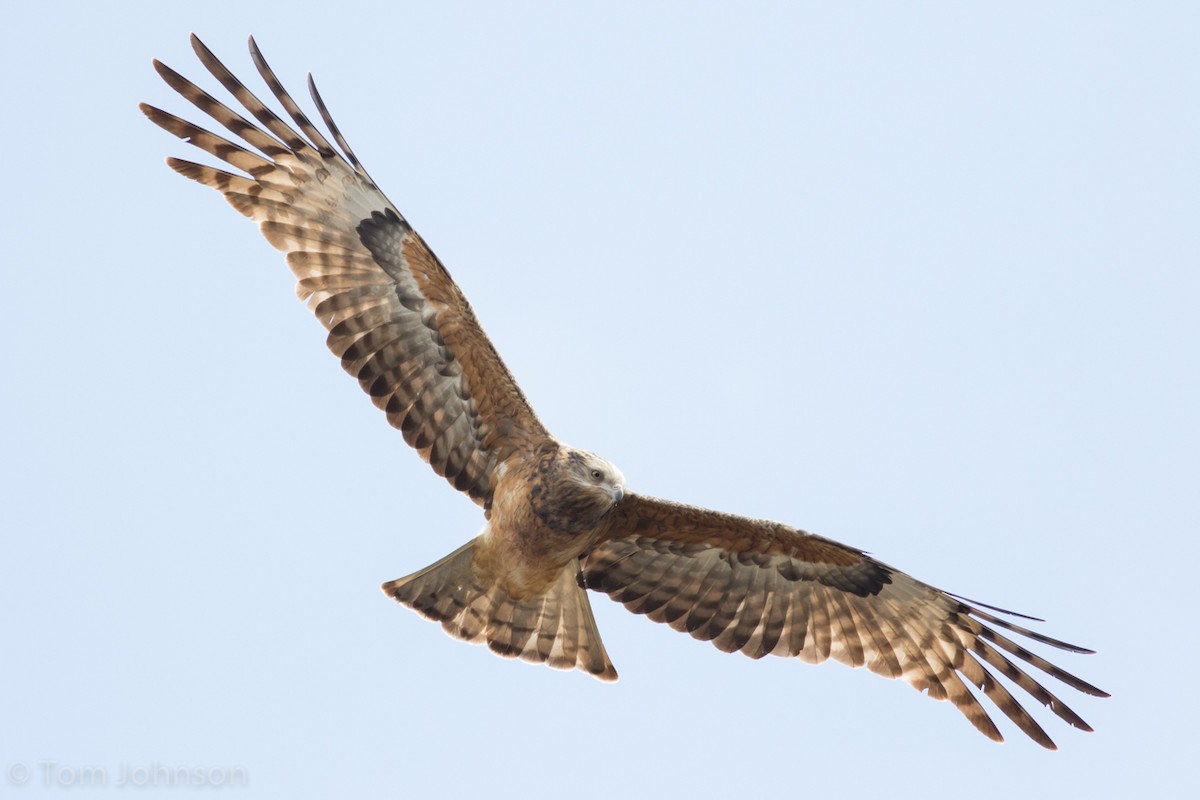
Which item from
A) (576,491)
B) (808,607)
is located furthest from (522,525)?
(808,607)

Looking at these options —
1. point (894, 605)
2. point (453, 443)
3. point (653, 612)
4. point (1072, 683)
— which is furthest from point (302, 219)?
point (1072, 683)

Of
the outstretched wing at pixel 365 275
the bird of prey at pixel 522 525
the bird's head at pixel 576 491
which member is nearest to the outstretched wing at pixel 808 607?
the bird of prey at pixel 522 525

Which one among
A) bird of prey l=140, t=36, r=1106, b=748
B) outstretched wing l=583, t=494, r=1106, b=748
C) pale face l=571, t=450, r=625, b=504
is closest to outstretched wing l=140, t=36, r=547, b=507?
bird of prey l=140, t=36, r=1106, b=748

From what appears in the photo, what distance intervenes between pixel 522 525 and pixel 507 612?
2.73ft

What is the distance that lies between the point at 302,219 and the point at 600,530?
2.63 meters

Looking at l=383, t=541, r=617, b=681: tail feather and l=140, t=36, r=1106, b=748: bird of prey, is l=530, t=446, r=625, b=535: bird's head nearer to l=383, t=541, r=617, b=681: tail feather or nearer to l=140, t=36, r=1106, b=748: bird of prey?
l=140, t=36, r=1106, b=748: bird of prey

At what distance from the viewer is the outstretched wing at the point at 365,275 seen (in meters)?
10.4

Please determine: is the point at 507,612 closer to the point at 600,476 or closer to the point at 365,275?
the point at 600,476

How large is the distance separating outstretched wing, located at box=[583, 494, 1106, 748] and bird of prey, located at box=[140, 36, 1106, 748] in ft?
0.04

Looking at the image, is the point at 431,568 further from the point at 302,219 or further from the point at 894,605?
the point at 894,605

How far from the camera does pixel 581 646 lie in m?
10.9

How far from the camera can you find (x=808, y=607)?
1115cm

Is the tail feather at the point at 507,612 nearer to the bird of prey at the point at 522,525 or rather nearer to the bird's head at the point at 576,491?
the bird of prey at the point at 522,525

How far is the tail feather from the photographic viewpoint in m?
10.6
